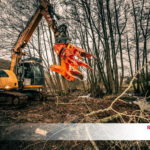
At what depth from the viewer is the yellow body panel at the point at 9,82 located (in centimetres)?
844

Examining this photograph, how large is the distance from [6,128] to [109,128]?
2654 mm

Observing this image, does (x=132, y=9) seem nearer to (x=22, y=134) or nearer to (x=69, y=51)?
(x=69, y=51)

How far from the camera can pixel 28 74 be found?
388 inches

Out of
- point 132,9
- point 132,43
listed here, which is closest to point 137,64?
point 132,43

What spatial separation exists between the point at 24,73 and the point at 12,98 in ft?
6.36

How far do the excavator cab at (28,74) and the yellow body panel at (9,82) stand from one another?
0.72 meters

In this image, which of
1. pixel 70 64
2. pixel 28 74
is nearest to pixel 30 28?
pixel 28 74

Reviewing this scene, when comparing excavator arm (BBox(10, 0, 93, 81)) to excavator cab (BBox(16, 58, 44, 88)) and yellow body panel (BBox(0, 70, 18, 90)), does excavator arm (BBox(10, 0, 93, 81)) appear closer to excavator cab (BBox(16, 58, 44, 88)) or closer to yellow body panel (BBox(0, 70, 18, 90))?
excavator cab (BBox(16, 58, 44, 88))

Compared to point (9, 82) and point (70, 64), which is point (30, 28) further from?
point (70, 64)

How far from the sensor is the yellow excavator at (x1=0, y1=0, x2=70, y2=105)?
821cm

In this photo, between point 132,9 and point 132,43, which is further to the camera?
point 132,43

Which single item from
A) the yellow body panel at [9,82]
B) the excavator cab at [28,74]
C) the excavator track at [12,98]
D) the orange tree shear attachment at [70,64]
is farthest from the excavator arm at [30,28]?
the orange tree shear attachment at [70,64]

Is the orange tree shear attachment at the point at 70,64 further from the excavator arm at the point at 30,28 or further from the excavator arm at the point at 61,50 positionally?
the excavator arm at the point at 30,28

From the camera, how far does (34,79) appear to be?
9711 mm
